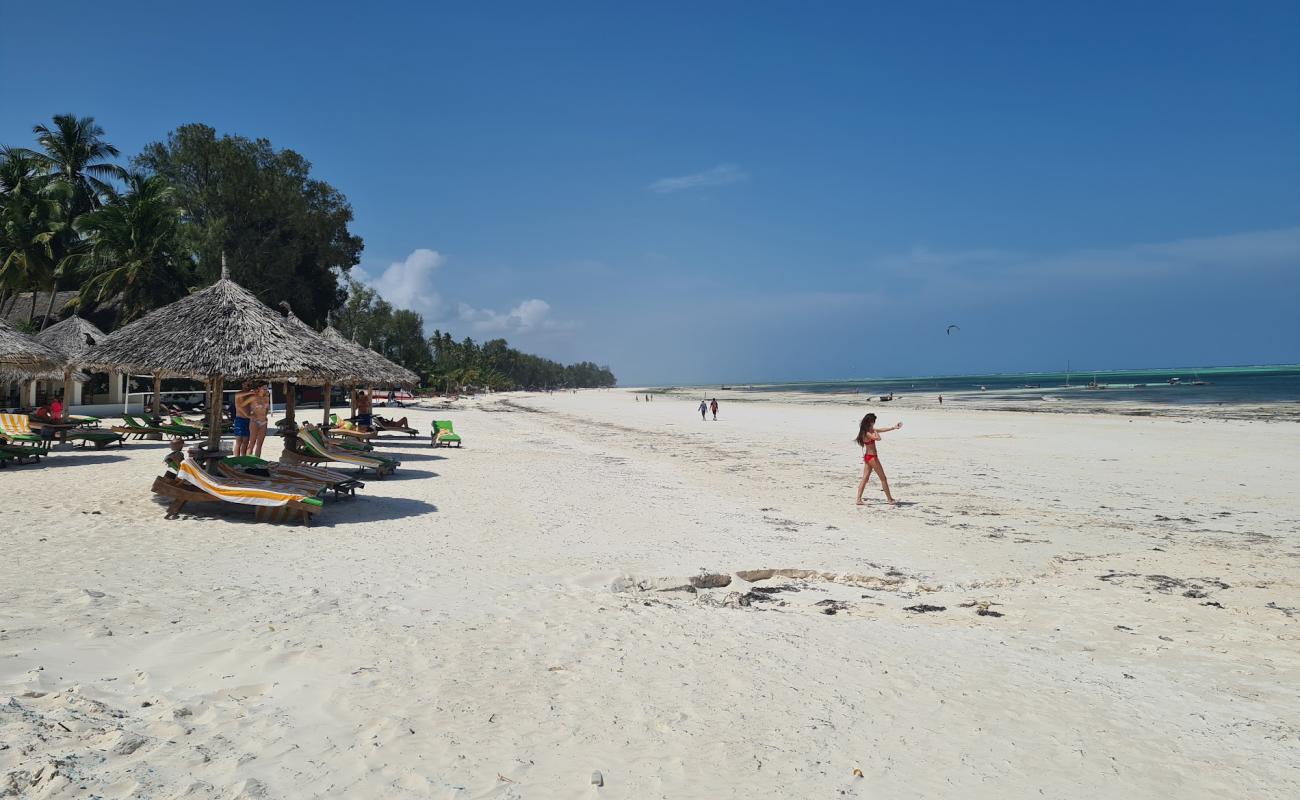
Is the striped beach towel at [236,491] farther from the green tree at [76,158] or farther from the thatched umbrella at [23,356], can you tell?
the green tree at [76,158]

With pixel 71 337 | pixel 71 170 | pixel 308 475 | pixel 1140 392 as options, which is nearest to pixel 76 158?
pixel 71 170

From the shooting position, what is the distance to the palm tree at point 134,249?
27031mm


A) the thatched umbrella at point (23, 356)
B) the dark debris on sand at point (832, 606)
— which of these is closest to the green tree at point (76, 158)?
the thatched umbrella at point (23, 356)

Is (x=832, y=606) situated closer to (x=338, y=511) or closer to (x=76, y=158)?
(x=338, y=511)

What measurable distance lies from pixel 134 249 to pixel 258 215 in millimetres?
7550

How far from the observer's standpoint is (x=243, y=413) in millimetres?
10844

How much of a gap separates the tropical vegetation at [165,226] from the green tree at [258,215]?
0.05m

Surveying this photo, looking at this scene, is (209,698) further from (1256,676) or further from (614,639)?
(1256,676)

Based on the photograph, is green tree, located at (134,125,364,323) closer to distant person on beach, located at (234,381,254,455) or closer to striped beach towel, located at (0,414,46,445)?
striped beach towel, located at (0,414,46,445)

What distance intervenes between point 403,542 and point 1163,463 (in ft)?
52.8

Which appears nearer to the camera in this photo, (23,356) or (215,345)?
(215,345)

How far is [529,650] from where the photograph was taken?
4.43 metres

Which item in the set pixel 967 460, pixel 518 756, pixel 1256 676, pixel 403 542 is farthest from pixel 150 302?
pixel 1256 676

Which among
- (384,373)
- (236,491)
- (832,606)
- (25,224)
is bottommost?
(832,606)
